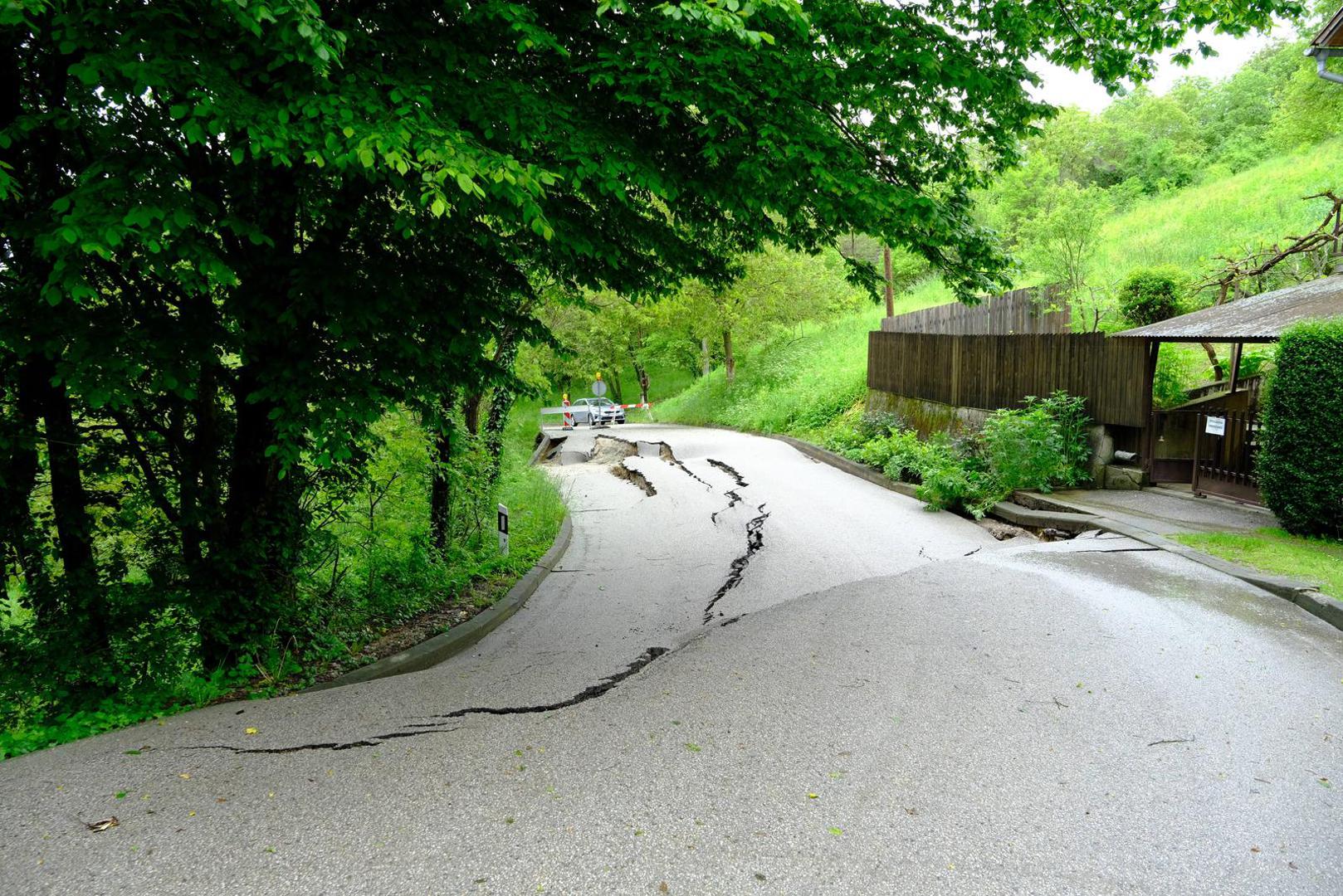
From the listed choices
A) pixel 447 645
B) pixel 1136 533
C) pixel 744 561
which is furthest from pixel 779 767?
pixel 1136 533

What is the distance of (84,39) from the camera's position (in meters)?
3.50

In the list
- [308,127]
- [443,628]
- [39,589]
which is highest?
[308,127]

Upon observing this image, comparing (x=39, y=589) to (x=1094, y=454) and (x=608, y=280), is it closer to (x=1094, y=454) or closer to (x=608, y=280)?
(x=608, y=280)

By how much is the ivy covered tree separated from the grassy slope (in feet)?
47.4

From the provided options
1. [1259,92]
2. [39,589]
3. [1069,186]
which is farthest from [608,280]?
[1259,92]

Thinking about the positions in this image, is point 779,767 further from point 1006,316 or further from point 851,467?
point 1006,316

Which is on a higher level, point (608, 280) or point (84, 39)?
point (84, 39)

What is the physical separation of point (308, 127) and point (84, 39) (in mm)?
1045

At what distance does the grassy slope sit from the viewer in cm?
2361

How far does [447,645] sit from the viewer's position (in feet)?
21.8

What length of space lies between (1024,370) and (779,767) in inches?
487

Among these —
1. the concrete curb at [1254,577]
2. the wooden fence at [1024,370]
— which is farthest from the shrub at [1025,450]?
the concrete curb at [1254,577]

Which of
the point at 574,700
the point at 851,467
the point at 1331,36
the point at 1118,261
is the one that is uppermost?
the point at 1331,36

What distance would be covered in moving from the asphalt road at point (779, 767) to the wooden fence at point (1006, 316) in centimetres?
1002
